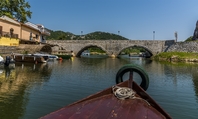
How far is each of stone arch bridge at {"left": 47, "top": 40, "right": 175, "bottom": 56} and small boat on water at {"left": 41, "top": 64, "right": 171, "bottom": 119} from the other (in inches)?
2106

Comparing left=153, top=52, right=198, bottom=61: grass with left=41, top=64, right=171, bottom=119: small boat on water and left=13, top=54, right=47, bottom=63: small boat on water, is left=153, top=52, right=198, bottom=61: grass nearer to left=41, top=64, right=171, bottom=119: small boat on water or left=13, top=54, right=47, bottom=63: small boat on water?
left=13, top=54, right=47, bottom=63: small boat on water

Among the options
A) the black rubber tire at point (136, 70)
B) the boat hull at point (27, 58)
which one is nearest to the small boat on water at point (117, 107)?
the black rubber tire at point (136, 70)

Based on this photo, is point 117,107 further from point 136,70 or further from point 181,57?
point 181,57

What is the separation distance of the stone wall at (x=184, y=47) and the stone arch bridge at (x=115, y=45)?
232 centimetres

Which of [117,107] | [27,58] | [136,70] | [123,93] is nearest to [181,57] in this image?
[27,58]

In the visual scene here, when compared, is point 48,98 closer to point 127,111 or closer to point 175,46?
point 127,111

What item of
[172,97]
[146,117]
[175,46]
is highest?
[175,46]

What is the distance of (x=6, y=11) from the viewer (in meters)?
18.2

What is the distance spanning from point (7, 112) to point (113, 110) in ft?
15.4

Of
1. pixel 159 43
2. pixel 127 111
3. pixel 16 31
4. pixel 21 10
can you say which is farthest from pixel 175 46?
pixel 127 111

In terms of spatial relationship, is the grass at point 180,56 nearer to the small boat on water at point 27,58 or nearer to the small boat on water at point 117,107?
the small boat on water at point 27,58

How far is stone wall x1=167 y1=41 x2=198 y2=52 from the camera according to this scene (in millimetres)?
51325

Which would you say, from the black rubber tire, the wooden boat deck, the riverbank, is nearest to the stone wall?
the riverbank

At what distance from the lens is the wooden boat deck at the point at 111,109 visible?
4793mm
